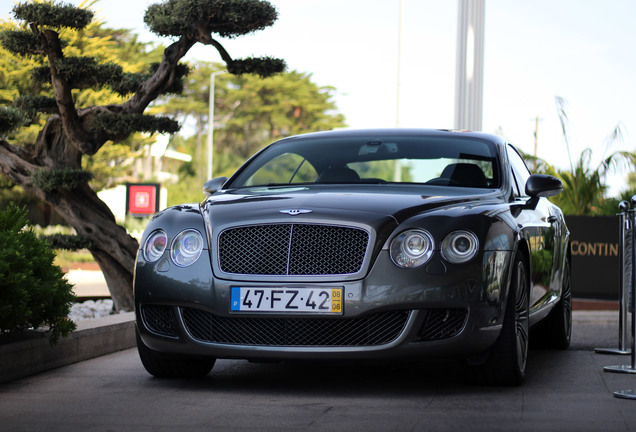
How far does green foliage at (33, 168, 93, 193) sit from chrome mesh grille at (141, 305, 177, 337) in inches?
203

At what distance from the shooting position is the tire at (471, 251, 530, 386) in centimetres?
529

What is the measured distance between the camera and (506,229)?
17.6 ft

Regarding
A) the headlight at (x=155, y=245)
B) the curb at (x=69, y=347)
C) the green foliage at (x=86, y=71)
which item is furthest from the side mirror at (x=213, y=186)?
the green foliage at (x=86, y=71)

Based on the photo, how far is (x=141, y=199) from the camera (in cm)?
2208

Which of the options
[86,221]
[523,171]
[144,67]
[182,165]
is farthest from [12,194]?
[182,165]

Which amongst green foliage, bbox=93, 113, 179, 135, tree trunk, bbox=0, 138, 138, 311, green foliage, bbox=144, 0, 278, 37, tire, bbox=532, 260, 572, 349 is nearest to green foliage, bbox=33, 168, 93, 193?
tree trunk, bbox=0, 138, 138, 311

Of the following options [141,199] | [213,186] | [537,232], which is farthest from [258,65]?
[141,199]

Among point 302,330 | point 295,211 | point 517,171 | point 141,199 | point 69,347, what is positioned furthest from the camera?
point 141,199

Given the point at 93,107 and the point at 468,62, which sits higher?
the point at 468,62

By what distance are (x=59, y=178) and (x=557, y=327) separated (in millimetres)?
5243

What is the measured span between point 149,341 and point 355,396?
115cm

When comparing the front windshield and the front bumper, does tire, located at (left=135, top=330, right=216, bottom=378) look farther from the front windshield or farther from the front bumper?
the front windshield

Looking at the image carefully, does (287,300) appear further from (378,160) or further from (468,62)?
(468,62)

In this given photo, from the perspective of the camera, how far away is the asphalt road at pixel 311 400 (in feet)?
14.6
